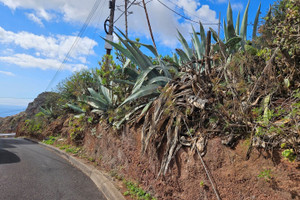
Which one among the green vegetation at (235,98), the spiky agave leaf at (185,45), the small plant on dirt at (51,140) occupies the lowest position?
the small plant on dirt at (51,140)

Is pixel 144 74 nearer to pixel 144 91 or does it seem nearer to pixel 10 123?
pixel 144 91

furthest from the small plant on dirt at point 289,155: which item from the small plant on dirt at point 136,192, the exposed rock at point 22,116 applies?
the exposed rock at point 22,116

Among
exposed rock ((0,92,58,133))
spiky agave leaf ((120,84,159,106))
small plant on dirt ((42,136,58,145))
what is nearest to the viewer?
spiky agave leaf ((120,84,159,106))

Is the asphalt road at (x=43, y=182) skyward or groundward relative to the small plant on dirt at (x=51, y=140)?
groundward

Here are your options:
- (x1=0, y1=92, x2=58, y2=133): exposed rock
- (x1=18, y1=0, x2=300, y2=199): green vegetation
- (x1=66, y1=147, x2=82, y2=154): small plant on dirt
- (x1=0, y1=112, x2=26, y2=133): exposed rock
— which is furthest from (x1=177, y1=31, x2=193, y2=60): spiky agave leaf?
(x1=0, y1=112, x2=26, y2=133): exposed rock

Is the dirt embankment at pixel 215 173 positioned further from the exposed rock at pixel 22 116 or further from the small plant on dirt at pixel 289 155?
the exposed rock at pixel 22 116

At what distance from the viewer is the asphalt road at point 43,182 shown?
3.81m

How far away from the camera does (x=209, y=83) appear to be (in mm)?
3598

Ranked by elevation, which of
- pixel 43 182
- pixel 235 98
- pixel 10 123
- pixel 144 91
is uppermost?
pixel 10 123

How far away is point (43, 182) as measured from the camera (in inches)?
176

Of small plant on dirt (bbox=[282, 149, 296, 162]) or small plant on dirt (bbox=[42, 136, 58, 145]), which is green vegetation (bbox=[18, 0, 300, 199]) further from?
small plant on dirt (bbox=[42, 136, 58, 145])

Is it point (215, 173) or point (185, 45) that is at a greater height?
point (185, 45)

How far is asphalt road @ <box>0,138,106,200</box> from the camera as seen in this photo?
381cm

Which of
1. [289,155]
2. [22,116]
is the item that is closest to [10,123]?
[22,116]
